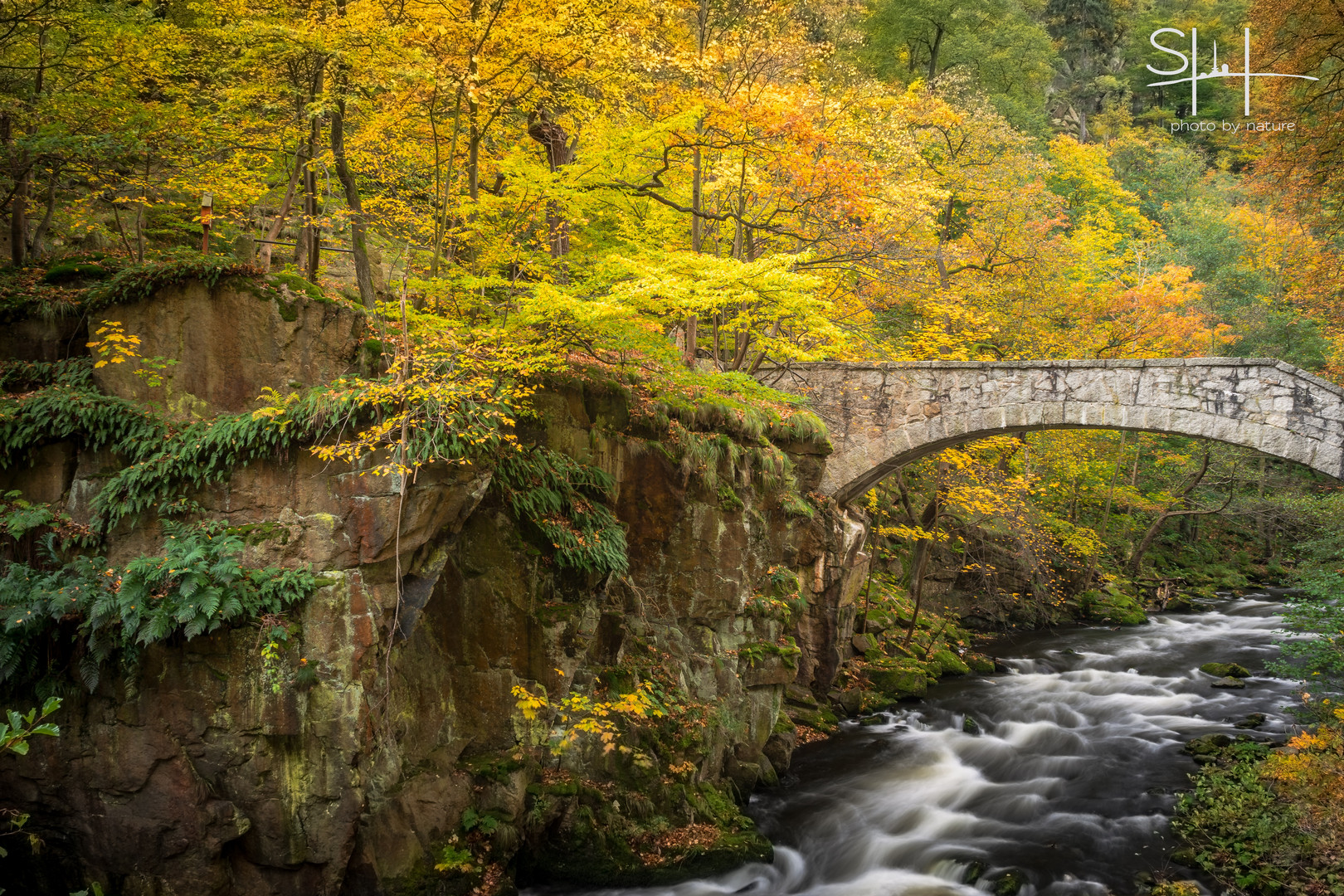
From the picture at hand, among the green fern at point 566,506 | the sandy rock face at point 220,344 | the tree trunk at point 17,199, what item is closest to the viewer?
the sandy rock face at point 220,344

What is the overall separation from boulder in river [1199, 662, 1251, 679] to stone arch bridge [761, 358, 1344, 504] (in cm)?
460

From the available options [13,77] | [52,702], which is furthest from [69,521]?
[13,77]

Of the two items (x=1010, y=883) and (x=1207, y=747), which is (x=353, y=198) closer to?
(x=1010, y=883)

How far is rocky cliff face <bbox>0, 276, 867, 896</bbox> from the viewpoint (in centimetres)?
633

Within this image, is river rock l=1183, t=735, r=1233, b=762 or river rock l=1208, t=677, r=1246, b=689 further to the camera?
river rock l=1208, t=677, r=1246, b=689

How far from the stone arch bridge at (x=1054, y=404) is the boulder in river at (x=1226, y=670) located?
15.1 feet

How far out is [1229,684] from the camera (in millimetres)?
14641

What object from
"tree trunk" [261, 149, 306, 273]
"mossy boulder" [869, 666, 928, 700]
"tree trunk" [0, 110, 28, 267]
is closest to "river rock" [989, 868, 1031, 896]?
"mossy boulder" [869, 666, 928, 700]

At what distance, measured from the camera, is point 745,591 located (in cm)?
1069

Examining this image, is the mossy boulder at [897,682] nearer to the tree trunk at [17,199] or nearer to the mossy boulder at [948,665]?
the mossy boulder at [948,665]

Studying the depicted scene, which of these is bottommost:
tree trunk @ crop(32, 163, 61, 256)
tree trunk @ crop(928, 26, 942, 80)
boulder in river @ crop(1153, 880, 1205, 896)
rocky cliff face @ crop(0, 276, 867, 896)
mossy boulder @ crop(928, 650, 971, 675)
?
mossy boulder @ crop(928, 650, 971, 675)

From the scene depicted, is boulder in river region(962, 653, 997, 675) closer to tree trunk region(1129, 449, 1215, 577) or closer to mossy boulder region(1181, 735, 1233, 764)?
mossy boulder region(1181, 735, 1233, 764)

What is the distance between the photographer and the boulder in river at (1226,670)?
15039 mm

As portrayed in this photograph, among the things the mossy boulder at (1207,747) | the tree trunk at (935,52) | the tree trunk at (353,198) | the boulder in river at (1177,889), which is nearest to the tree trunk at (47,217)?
the tree trunk at (353,198)
